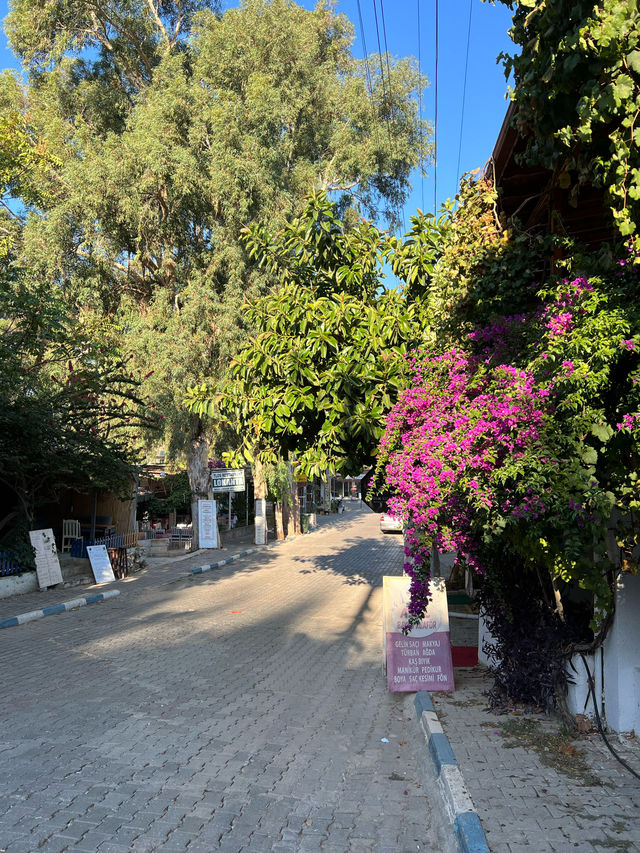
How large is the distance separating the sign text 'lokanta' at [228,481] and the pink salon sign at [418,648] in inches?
668

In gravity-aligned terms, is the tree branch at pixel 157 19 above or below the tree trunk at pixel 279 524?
above

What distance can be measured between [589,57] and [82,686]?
7.65 metres

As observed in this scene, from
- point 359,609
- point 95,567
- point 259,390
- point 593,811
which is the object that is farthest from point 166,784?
point 95,567

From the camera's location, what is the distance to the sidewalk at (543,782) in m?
3.81

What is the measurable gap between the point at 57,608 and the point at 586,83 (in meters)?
12.4

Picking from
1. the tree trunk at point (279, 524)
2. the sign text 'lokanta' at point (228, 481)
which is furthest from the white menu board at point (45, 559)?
the tree trunk at point (279, 524)

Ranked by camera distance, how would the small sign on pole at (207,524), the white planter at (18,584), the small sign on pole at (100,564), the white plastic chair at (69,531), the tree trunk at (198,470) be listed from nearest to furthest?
1. the white planter at (18,584)
2. the small sign on pole at (100,564)
3. the white plastic chair at (69,531)
4. the tree trunk at (198,470)
5. the small sign on pole at (207,524)

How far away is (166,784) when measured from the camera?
4.78 metres

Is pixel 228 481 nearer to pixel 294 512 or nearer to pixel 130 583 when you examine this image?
pixel 130 583

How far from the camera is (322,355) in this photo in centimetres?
752

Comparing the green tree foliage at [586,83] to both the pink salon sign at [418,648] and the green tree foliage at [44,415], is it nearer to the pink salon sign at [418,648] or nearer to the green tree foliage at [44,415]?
the pink salon sign at [418,648]

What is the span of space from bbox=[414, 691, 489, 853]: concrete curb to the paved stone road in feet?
0.45

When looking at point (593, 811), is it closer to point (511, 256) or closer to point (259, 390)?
point (511, 256)

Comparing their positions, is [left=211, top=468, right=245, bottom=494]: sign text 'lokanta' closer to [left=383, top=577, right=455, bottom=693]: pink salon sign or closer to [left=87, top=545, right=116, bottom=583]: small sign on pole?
[left=87, top=545, right=116, bottom=583]: small sign on pole
